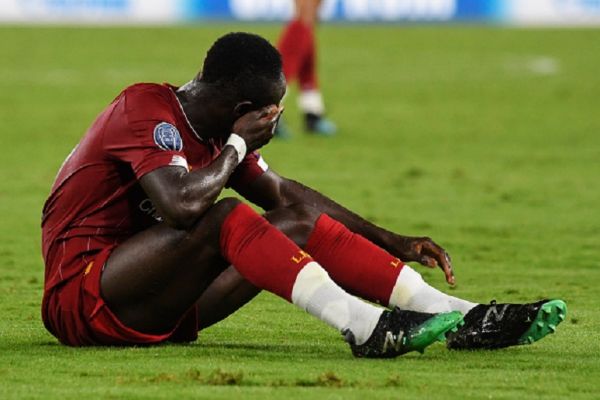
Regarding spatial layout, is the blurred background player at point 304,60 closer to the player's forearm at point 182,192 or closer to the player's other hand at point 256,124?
the player's other hand at point 256,124

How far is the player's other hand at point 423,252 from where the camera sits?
645 cm

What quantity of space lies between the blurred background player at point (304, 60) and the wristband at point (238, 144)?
1107 centimetres

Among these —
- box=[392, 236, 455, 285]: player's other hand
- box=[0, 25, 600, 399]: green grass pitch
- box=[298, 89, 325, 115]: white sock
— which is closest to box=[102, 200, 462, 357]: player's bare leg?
box=[0, 25, 600, 399]: green grass pitch

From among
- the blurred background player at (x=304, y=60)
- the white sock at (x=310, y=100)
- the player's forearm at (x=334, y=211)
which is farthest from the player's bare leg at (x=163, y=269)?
the white sock at (x=310, y=100)

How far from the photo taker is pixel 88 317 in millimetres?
6227

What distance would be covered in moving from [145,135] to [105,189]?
1.10ft

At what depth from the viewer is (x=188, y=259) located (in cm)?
600

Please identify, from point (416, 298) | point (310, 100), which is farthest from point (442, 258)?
point (310, 100)

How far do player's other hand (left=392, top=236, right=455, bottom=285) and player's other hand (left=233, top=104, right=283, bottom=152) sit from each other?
31.0 inches

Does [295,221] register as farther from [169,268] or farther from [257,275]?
[169,268]

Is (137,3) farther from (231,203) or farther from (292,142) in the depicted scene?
(231,203)

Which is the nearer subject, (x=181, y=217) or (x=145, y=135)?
(x=181, y=217)

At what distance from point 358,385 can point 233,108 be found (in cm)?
125

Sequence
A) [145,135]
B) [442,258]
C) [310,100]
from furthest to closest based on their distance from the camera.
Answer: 1. [310,100]
2. [442,258]
3. [145,135]
